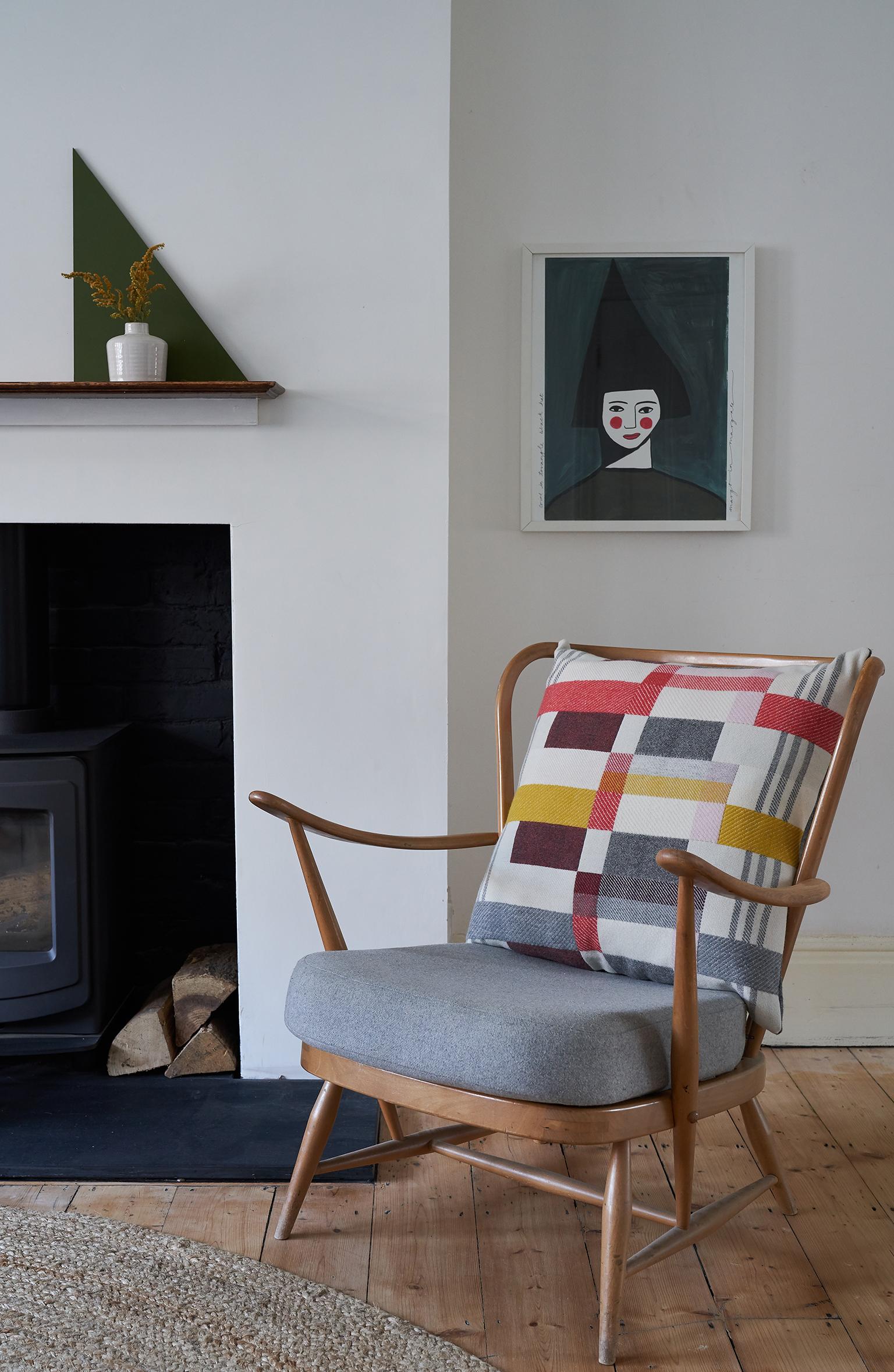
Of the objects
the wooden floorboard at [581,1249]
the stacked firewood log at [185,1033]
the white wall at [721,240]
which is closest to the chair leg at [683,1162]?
the wooden floorboard at [581,1249]

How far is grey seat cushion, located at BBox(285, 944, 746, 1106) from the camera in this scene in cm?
139

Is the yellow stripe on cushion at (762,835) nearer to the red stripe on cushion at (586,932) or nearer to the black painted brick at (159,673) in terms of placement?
the red stripe on cushion at (586,932)

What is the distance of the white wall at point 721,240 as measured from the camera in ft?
8.38

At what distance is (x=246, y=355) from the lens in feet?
7.29

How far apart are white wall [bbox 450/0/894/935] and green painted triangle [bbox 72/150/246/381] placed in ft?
2.30

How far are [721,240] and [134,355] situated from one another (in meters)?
1.38

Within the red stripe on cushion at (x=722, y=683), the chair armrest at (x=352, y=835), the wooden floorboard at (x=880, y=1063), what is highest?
the red stripe on cushion at (x=722, y=683)

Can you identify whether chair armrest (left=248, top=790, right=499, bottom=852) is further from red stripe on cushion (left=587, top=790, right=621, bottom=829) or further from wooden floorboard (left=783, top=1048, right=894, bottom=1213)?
wooden floorboard (left=783, top=1048, right=894, bottom=1213)

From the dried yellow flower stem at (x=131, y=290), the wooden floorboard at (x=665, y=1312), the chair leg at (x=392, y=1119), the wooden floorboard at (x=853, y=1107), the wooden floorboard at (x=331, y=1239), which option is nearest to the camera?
the wooden floorboard at (x=665, y=1312)

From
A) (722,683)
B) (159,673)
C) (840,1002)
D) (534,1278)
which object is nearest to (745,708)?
(722,683)

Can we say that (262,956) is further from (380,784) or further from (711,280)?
(711,280)

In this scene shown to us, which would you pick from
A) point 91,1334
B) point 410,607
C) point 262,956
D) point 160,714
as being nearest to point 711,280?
point 410,607

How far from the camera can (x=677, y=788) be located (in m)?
1.76

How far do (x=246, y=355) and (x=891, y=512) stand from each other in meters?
1.52
